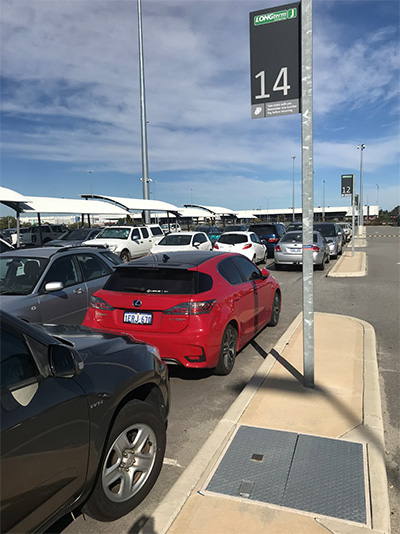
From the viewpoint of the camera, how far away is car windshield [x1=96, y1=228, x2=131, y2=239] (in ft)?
63.4

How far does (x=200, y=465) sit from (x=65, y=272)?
4.32 meters

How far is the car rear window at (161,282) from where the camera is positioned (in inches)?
189

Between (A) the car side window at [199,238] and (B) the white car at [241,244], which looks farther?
(A) the car side window at [199,238]

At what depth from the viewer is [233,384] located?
16.3 feet

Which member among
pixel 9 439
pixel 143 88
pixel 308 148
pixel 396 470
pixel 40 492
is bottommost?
pixel 396 470

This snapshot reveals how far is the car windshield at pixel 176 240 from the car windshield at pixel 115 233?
306 cm

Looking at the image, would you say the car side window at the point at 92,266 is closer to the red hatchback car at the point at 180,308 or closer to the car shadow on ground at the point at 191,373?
the red hatchback car at the point at 180,308

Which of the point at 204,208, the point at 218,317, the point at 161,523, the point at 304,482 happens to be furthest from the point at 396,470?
the point at 204,208

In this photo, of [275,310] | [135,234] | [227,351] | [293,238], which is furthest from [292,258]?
[227,351]

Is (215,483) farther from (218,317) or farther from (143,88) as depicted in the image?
(143,88)

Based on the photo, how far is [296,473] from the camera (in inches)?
121

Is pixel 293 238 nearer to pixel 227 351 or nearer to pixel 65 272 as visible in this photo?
pixel 65 272

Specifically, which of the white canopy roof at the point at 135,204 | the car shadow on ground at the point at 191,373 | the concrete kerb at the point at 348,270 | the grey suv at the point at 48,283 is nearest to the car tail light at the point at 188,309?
the car shadow on ground at the point at 191,373

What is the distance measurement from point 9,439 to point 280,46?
13.9 ft
